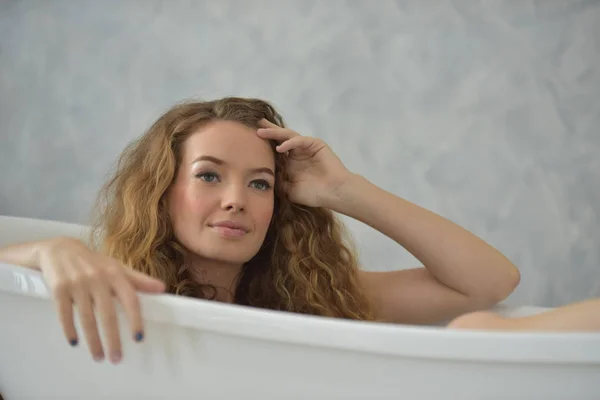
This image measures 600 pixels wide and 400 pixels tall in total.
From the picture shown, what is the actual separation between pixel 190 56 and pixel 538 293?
1.17 m

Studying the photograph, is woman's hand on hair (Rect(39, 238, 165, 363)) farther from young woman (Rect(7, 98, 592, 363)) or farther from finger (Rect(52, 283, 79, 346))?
young woman (Rect(7, 98, 592, 363))

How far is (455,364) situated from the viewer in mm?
710

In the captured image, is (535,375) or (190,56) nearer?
(535,375)

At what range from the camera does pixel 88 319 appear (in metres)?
0.76

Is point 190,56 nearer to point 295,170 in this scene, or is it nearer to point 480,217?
point 295,170

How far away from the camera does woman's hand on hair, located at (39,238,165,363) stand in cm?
77

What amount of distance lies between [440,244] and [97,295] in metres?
0.69

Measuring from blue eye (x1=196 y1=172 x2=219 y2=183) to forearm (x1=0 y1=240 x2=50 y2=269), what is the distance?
327mm

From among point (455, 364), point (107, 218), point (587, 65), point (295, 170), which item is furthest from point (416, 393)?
point (587, 65)

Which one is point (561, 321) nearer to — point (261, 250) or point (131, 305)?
point (131, 305)

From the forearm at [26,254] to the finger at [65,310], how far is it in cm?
14

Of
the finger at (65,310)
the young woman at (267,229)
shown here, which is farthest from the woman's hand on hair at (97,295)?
the young woman at (267,229)

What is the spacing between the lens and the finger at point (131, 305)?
0.78 metres

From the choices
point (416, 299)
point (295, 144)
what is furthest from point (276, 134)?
point (416, 299)
